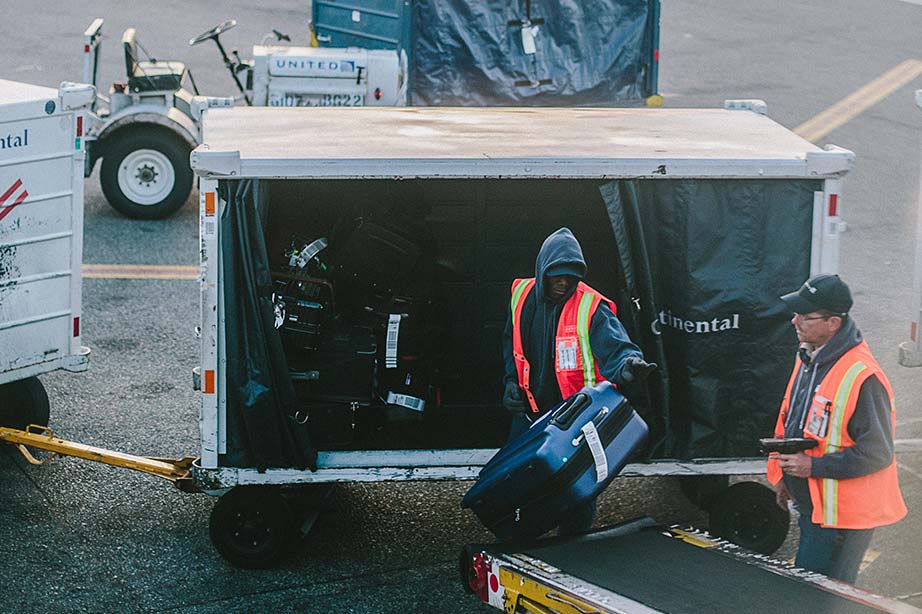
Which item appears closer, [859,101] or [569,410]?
[569,410]

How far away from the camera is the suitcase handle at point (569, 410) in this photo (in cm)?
541

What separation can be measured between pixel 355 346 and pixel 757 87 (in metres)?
12.7

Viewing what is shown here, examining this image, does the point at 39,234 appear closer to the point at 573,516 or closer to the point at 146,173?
the point at 573,516

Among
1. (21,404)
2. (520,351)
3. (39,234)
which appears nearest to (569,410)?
(520,351)

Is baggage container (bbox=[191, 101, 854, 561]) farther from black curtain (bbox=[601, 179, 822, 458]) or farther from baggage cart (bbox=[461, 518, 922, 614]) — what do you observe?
baggage cart (bbox=[461, 518, 922, 614])

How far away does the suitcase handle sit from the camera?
17.7 ft

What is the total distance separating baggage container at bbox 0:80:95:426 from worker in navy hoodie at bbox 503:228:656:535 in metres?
2.69

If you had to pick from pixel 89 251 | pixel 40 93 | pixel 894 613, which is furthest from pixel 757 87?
pixel 894 613

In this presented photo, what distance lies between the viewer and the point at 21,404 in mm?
7746

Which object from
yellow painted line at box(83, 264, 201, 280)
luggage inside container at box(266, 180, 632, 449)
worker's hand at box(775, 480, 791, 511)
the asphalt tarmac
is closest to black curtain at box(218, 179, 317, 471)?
luggage inside container at box(266, 180, 632, 449)

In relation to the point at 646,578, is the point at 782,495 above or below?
above

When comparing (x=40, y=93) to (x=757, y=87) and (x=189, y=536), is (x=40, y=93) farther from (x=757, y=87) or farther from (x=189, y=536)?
(x=757, y=87)

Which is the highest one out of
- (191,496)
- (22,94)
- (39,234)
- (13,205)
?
(22,94)

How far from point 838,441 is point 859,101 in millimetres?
13153
